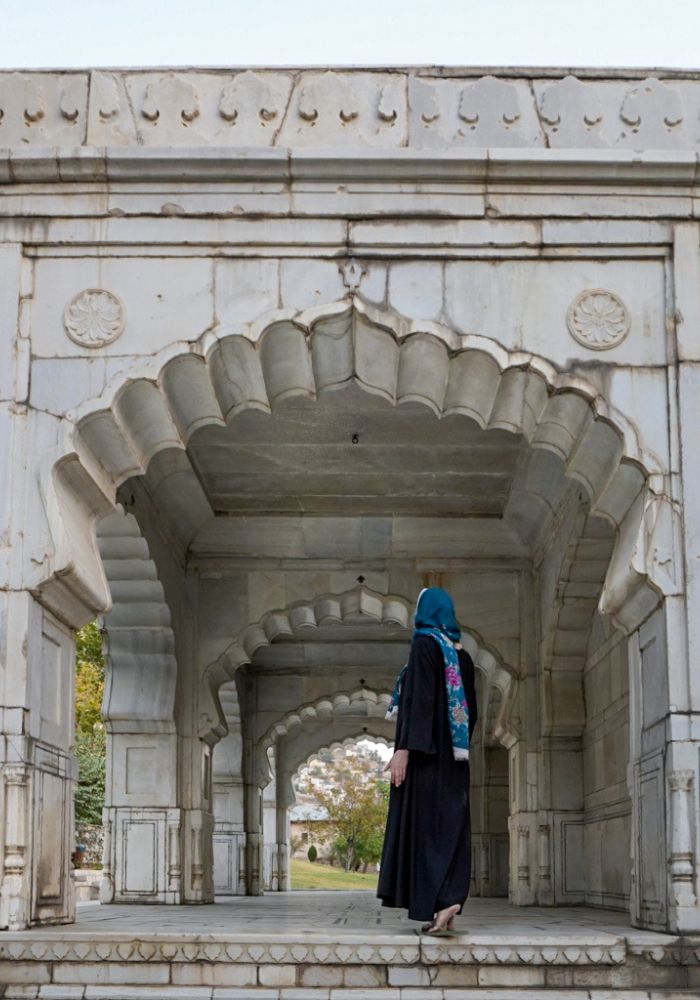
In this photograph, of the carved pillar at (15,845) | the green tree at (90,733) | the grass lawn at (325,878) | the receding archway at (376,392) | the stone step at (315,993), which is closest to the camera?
the stone step at (315,993)

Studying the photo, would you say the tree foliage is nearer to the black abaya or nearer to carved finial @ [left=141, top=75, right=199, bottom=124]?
the black abaya

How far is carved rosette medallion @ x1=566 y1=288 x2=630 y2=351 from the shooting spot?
27.1 feet

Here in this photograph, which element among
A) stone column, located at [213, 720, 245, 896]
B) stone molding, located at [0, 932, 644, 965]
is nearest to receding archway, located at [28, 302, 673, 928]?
stone molding, located at [0, 932, 644, 965]

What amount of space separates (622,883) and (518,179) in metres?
5.74

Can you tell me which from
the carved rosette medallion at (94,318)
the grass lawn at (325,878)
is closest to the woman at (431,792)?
the carved rosette medallion at (94,318)

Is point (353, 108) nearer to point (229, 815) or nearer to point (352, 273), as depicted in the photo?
point (352, 273)

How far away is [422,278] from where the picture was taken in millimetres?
8445

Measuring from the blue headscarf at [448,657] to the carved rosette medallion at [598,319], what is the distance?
66.5 inches

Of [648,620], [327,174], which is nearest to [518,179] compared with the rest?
[327,174]

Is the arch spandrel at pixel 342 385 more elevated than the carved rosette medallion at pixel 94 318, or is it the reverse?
the carved rosette medallion at pixel 94 318

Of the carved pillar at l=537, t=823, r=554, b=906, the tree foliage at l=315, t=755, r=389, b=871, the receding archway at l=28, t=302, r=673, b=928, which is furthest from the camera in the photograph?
the tree foliage at l=315, t=755, r=389, b=871

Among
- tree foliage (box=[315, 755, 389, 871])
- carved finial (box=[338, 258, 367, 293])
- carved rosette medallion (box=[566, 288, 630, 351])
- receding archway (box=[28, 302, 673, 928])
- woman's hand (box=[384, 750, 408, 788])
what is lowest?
tree foliage (box=[315, 755, 389, 871])

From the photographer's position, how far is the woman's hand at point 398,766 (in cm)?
752

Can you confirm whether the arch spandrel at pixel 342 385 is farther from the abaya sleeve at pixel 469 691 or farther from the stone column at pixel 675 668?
the abaya sleeve at pixel 469 691
